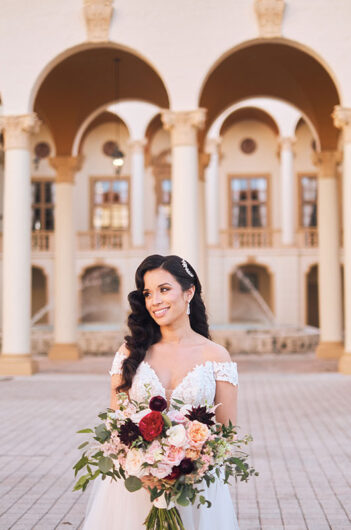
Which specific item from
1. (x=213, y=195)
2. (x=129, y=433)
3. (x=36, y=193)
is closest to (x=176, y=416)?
(x=129, y=433)

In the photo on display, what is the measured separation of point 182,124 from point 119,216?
16.8 meters

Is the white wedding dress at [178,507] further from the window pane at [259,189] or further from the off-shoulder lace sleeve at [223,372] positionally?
the window pane at [259,189]

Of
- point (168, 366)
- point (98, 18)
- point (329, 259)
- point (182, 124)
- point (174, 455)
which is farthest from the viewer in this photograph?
point (329, 259)

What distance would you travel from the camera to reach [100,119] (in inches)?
1150

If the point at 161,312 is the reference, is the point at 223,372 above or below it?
below

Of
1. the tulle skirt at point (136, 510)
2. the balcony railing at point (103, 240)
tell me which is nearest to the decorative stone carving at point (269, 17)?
the tulle skirt at point (136, 510)

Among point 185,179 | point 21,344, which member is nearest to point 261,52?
point 185,179

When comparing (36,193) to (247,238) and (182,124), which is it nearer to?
(247,238)

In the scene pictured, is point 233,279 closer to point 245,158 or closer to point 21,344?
point 245,158

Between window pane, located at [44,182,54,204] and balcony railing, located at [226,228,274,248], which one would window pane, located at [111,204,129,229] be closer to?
window pane, located at [44,182,54,204]

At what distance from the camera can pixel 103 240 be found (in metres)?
28.9

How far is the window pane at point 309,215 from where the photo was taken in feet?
96.4

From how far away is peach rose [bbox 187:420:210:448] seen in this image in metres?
2.85

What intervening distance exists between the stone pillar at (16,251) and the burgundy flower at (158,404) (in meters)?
11.2
